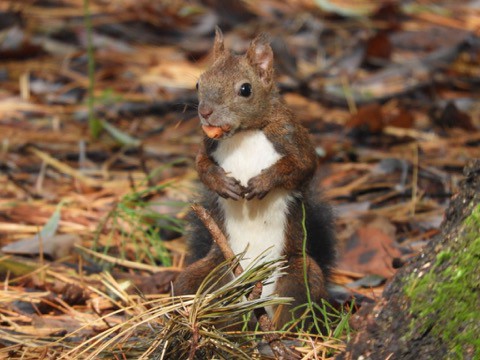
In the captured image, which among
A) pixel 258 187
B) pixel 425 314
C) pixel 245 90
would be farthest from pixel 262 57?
pixel 425 314

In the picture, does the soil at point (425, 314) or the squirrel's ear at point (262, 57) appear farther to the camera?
the squirrel's ear at point (262, 57)

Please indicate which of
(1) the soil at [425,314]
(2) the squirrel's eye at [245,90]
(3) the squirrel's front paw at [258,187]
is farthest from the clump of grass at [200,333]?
(2) the squirrel's eye at [245,90]

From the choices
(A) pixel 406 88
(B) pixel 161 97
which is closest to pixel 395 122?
(A) pixel 406 88

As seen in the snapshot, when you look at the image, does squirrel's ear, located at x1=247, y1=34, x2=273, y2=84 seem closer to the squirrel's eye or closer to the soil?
the squirrel's eye

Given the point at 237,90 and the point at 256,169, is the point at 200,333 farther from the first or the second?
the point at 237,90

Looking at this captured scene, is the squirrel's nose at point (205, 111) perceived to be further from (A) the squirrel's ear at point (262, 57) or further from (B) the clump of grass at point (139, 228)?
(B) the clump of grass at point (139, 228)

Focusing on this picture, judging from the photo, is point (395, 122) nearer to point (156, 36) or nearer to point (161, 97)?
point (161, 97)

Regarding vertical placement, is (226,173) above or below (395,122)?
above
